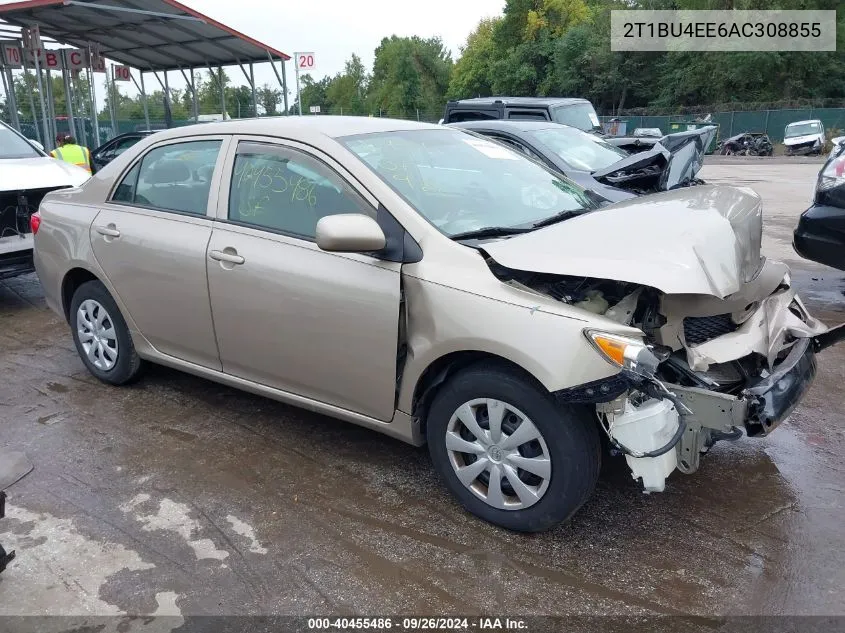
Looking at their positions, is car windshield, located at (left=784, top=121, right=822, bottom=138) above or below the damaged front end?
above

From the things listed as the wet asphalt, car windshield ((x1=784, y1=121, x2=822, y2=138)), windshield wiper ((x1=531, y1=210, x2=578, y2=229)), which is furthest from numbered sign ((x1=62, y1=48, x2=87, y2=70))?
car windshield ((x1=784, y1=121, x2=822, y2=138))

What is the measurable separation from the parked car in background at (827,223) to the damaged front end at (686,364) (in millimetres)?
2630

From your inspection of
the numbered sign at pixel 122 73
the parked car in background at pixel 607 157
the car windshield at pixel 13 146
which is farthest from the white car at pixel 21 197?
the numbered sign at pixel 122 73

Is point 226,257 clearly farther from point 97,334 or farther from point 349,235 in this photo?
point 97,334

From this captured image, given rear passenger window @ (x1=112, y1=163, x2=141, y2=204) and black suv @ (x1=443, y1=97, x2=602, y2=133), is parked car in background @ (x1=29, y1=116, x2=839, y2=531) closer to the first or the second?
rear passenger window @ (x1=112, y1=163, x2=141, y2=204)

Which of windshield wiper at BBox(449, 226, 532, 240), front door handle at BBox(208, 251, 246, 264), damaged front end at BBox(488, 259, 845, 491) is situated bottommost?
damaged front end at BBox(488, 259, 845, 491)

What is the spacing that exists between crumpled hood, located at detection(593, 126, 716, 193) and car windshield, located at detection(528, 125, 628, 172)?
477 millimetres

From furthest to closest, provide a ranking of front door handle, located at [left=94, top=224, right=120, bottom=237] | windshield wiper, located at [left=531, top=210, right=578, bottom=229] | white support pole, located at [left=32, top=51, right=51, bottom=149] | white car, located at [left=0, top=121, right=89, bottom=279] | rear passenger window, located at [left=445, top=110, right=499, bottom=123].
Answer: white support pole, located at [left=32, top=51, right=51, bottom=149], rear passenger window, located at [left=445, top=110, right=499, bottom=123], white car, located at [left=0, top=121, right=89, bottom=279], front door handle, located at [left=94, top=224, right=120, bottom=237], windshield wiper, located at [left=531, top=210, right=578, bottom=229]

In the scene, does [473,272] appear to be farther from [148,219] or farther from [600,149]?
[600,149]

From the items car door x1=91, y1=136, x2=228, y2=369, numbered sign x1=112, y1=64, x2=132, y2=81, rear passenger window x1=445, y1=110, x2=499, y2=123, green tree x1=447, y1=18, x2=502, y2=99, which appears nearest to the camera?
car door x1=91, y1=136, x2=228, y2=369

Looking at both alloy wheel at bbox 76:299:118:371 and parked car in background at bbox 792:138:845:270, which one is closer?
alloy wheel at bbox 76:299:118:371

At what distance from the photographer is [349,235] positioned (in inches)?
118

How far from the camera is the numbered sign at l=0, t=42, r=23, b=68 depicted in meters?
15.4

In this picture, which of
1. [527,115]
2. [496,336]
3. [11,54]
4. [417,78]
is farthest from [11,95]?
[417,78]
